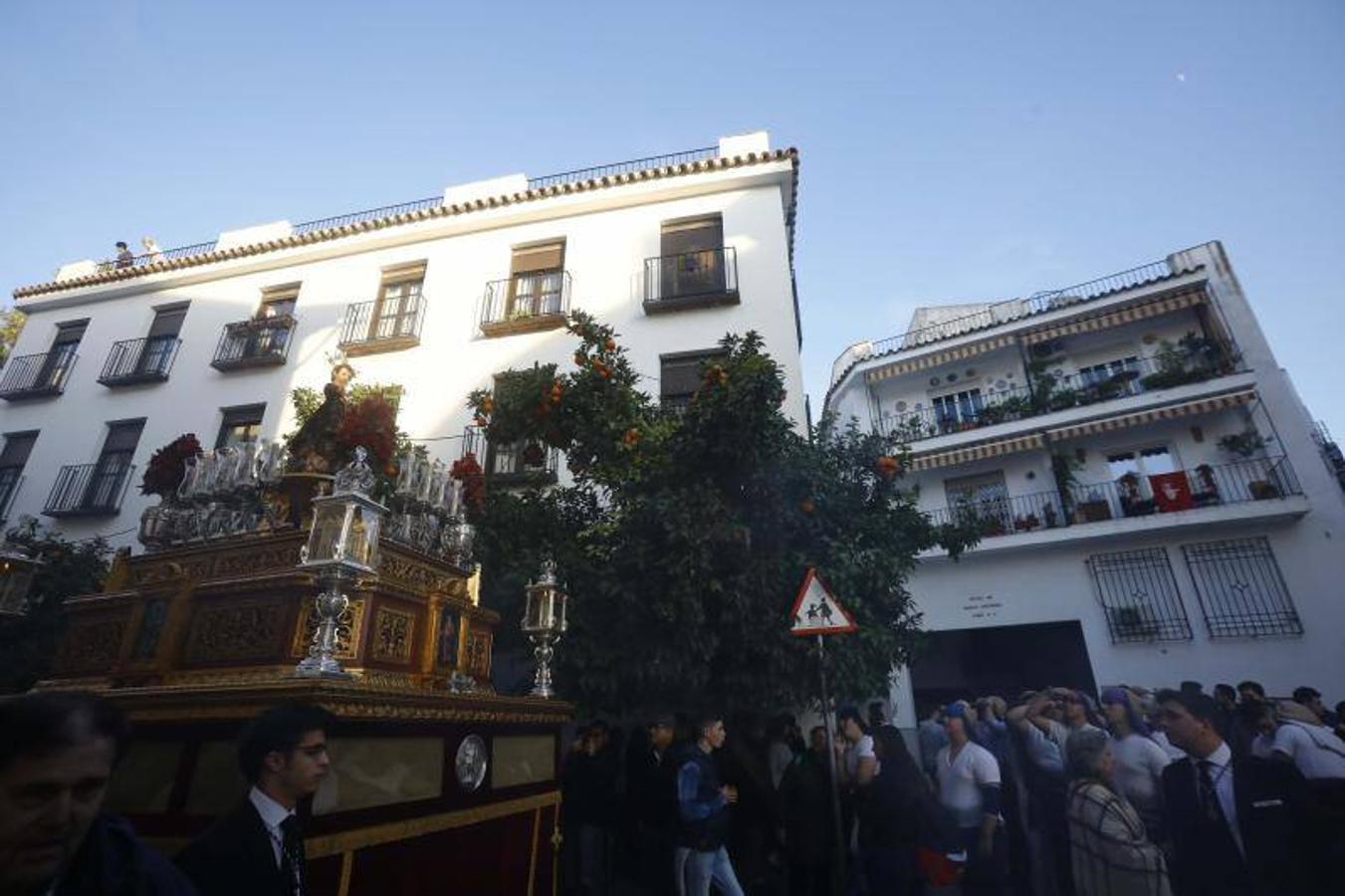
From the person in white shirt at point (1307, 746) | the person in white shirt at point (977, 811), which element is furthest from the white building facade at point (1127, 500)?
the person in white shirt at point (1307, 746)

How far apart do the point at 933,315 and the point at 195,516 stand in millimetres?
19327

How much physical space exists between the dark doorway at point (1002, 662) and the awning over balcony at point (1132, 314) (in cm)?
693

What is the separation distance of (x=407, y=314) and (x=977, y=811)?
1121 cm

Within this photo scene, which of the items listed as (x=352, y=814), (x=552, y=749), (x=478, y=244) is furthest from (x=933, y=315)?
(x=352, y=814)

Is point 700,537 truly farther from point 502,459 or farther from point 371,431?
point 502,459

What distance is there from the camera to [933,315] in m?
18.7

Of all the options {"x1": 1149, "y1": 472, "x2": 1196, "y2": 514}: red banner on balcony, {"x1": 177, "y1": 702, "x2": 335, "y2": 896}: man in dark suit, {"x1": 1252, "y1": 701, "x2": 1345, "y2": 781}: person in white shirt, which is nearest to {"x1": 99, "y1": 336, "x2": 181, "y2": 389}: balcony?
{"x1": 177, "y1": 702, "x2": 335, "y2": 896}: man in dark suit

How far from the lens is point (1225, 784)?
10.7 feet

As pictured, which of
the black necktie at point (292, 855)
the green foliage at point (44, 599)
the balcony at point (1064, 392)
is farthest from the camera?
the balcony at point (1064, 392)

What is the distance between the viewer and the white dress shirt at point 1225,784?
10.4ft

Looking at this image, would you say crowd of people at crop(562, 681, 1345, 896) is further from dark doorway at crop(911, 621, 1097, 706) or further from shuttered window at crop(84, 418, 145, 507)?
shuttered window at crop(84, 418, 145, 507)

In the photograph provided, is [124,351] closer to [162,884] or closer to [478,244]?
[478,244]

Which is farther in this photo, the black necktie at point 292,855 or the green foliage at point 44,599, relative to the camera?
the green foliage at point 44,599

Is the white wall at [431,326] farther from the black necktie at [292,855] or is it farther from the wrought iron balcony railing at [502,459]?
the black necktie at [292,855]
